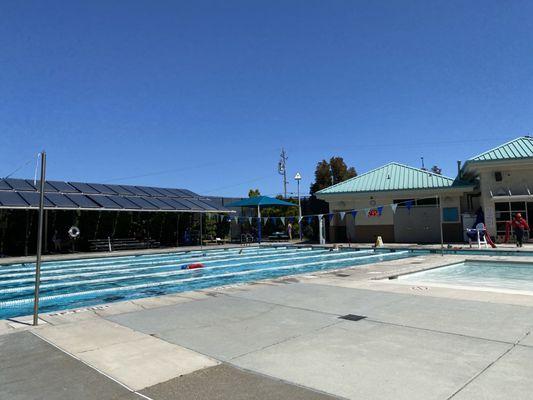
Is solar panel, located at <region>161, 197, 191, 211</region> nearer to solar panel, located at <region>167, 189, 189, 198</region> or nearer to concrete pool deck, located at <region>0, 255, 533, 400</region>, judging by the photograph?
solar panel, located at <region>167, 189, 189, 198</region>

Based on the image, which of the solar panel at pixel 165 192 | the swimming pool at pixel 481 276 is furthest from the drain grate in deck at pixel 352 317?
the solar panel at pixel 165 192

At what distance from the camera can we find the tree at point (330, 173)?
50219 millimetres

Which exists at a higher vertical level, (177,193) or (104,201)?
(177,193)

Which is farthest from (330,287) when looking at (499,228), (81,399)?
(499,228)

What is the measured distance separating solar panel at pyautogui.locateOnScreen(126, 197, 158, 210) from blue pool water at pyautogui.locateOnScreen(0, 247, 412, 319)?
4633 mm

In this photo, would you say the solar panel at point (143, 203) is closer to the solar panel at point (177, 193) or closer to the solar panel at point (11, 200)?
the solar panel at point (177, 193)

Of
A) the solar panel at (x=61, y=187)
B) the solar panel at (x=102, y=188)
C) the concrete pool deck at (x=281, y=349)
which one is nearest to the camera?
the concrete pool deck at (x=281, y=349)

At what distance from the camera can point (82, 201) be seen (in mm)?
23281

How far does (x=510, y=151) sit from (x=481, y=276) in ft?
44.4

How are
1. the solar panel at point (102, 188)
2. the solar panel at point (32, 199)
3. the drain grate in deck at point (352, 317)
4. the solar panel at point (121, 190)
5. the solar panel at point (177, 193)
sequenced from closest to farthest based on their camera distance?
the drain grate in deck at point (352, 317)
the solar panel at point (32, 199)
the solar panel at point (102, 188)
the solar panel at point (121, 190)
the solar panel at point (177, 193)

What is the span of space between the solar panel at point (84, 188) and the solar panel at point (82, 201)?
3.79 ft

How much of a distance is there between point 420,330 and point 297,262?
1256cm

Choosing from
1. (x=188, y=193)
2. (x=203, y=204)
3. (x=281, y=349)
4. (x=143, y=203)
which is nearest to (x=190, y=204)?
(x=203, y=204)

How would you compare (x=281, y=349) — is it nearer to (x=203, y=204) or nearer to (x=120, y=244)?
(x=120, y=244)
